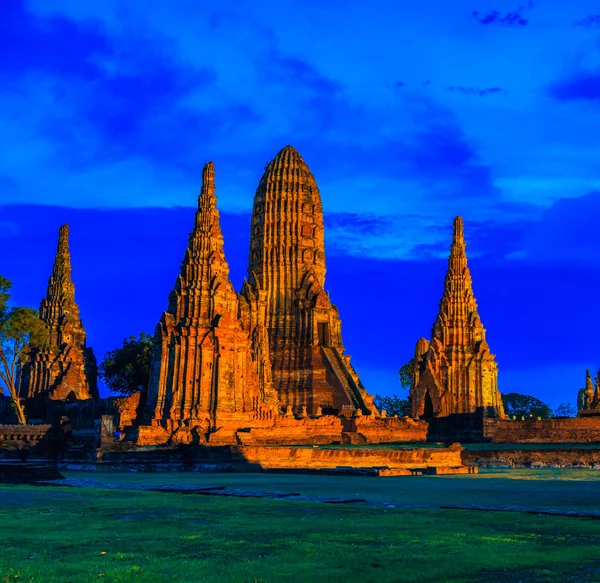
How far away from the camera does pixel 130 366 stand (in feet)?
263

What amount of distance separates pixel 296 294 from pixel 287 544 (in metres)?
70.4

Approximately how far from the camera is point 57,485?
16.7 meters

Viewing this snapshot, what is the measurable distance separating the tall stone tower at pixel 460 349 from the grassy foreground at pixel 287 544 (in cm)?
6212

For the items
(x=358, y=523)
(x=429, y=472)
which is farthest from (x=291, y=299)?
(x=358, y=523)

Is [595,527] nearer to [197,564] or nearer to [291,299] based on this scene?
[197,564]

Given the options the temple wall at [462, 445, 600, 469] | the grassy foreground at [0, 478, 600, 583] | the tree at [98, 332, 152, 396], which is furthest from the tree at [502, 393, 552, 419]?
the grassy foreground at [0, 478, 600, 583]

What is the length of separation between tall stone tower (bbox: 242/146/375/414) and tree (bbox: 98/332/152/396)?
12.5 m

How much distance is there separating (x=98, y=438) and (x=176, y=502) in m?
19.0

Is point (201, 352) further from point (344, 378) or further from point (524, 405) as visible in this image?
point (524, 405)

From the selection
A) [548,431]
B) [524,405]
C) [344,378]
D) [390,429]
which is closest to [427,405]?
[344,378]

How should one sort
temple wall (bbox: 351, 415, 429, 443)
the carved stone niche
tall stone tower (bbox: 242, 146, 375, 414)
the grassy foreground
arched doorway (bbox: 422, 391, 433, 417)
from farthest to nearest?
the carved stone niche → tall stone tower (bbox: 242, 146, 375, 414) → arched doorway (bbox: 422, 391, 433, 417) → temple wall (bbox: 351, 415, 429, 443) → the grassy foreground

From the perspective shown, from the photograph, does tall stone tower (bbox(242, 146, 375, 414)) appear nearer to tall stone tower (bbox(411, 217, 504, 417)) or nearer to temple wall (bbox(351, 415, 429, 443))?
tall stone tower (bbox(411, 217, 504, 417))

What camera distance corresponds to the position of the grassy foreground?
21.5 ft

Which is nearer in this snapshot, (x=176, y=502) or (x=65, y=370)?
(x=176, y=502)
